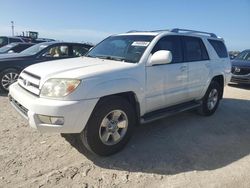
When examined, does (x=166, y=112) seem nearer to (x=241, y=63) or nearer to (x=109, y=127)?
(x=109, y=127)

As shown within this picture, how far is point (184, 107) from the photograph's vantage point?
5.27 m

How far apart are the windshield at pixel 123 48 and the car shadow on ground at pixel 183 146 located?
139 centimetres

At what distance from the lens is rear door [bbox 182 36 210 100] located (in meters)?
5.28

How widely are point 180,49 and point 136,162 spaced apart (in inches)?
93.4

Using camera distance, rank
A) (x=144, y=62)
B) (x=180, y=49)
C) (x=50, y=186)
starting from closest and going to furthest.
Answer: (x=50, y=186) < (x=144, y=62) < (x=180, y=49)

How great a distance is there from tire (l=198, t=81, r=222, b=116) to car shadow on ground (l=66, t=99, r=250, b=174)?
14 centimetres

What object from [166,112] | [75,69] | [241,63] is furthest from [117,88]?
[241,63]

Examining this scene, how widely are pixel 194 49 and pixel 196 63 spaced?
32cm

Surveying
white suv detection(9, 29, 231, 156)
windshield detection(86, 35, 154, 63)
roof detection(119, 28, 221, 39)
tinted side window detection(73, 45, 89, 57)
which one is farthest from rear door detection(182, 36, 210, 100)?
tinted side window detection(73, 45, 89, 57)

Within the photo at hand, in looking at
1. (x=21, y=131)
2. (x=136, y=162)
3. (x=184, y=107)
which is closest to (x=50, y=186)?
(x=136, y=162)

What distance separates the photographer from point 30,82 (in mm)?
3896

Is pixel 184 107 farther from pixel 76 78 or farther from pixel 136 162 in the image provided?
pixel 76 78

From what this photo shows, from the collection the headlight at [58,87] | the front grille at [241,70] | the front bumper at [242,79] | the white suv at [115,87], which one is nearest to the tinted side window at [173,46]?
the white suv at [115,87]

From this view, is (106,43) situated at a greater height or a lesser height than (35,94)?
greater
